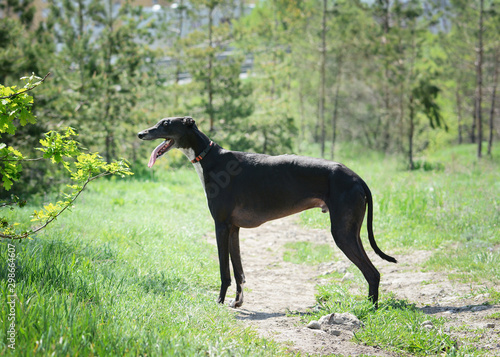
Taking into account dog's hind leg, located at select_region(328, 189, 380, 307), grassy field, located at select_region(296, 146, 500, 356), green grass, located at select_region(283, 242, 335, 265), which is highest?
dog's hind leg, located at select_region(328, 189, 380, 307)

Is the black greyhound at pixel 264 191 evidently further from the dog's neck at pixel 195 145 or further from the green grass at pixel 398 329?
the green grass at pixel 398 329

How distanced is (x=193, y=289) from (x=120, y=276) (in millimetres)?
933

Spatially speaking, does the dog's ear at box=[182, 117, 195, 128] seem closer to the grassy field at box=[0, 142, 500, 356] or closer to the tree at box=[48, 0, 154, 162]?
the grassy field at box=[0, 142, 500, 356]

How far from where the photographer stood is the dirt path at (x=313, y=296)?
4.15m

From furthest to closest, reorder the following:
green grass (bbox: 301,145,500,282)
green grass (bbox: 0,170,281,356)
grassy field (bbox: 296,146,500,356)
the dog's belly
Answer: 1. green grass (bbox: 301,145,500,282)
2. the dog's belly
3. grassy field (bbox: 296,146,500,356)
4. green grass (bbox: 0,170,281,356)

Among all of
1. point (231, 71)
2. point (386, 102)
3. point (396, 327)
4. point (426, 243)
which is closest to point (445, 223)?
point (426, 243)

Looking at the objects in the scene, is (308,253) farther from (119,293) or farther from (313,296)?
(119,293)

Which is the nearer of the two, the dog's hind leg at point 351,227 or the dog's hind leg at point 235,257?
the dog's hind leg at point 351,227

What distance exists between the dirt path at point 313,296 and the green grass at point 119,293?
43 centimetres

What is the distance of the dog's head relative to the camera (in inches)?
220

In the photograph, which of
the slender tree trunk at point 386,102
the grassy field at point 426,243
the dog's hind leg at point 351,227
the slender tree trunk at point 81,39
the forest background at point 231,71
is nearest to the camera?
the grassy field at point 426,243

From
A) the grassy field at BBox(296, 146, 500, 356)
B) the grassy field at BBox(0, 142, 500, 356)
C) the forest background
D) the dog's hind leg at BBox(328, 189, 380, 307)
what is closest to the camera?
the grassy field at BBox(0, 142, 500, 356)

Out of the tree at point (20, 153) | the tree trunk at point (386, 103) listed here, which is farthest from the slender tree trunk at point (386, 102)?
the tree at point (20, 153)

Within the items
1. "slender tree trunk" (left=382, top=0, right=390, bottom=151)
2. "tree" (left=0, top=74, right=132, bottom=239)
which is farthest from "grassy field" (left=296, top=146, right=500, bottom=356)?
"slender tree trunk" (left=382, top=0, right=390, bottom=151)
